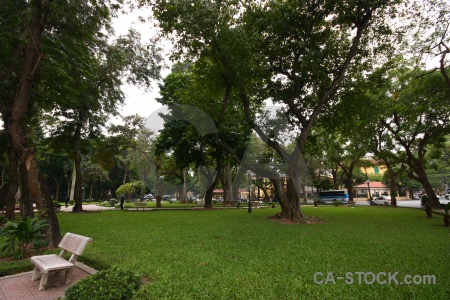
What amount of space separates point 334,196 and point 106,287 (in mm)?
43947

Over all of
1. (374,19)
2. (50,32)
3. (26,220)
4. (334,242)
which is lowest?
(334,242)

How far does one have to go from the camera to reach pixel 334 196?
42.3 m

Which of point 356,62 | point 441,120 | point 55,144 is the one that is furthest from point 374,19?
point 55,144

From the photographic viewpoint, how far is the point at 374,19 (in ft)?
42.8

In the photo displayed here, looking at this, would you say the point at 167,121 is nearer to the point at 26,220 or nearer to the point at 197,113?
the point at 197,113

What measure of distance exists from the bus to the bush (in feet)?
139

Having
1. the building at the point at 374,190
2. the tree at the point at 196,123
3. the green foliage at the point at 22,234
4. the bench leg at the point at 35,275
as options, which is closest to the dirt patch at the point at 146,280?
the bench leg at the point at 35,275

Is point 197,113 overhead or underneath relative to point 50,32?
underneath

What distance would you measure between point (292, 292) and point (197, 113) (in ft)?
49.7

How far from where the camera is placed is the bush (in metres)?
2.85

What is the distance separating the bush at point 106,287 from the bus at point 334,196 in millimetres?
42379

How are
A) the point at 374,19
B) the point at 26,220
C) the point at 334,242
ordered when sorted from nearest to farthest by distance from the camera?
the point at 26,220 < the point at 334,242 < the point at 374,19

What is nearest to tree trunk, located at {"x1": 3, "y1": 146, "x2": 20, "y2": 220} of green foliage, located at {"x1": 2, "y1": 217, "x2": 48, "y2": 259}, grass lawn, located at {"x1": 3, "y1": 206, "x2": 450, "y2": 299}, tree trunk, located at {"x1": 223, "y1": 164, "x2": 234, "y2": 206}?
grass lawn, located at {"x1": 3, "y1": 206, "x2": 450, "y2": 299}

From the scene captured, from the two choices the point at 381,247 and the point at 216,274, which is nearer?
the point at 216,274
